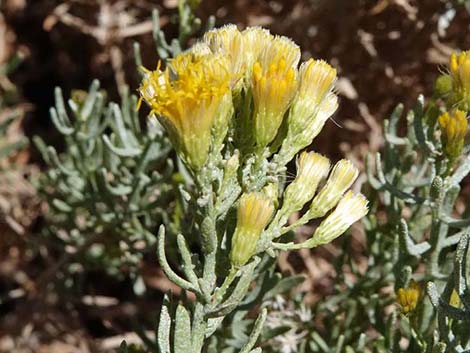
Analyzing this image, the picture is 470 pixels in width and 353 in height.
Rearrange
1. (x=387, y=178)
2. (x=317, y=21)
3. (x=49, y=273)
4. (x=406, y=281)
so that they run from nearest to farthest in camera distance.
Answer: (x=406, y=281), (x=387, y=178), (x=49, y=273), (x=317, y=21)

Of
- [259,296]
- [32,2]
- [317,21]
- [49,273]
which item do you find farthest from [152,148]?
[32,2]

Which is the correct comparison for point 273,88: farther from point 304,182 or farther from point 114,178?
point 114,178

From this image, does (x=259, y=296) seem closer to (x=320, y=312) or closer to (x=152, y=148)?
(x=320, y=312)

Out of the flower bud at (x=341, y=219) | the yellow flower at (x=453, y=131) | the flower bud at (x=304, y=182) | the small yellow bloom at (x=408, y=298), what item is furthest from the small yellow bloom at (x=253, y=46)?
the small yellow bloom at (x=408, y=298)

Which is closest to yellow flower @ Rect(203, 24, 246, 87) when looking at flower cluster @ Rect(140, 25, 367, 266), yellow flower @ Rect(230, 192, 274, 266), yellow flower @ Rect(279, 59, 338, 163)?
flower cluster @ Rect(140, 25, 367, 266)

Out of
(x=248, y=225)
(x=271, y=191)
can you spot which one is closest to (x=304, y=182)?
(x=271, y=191)

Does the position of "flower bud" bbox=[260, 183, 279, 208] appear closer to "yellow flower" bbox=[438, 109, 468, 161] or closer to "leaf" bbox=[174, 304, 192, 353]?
"leaf" bbox=[174, 304, 192, 353]
